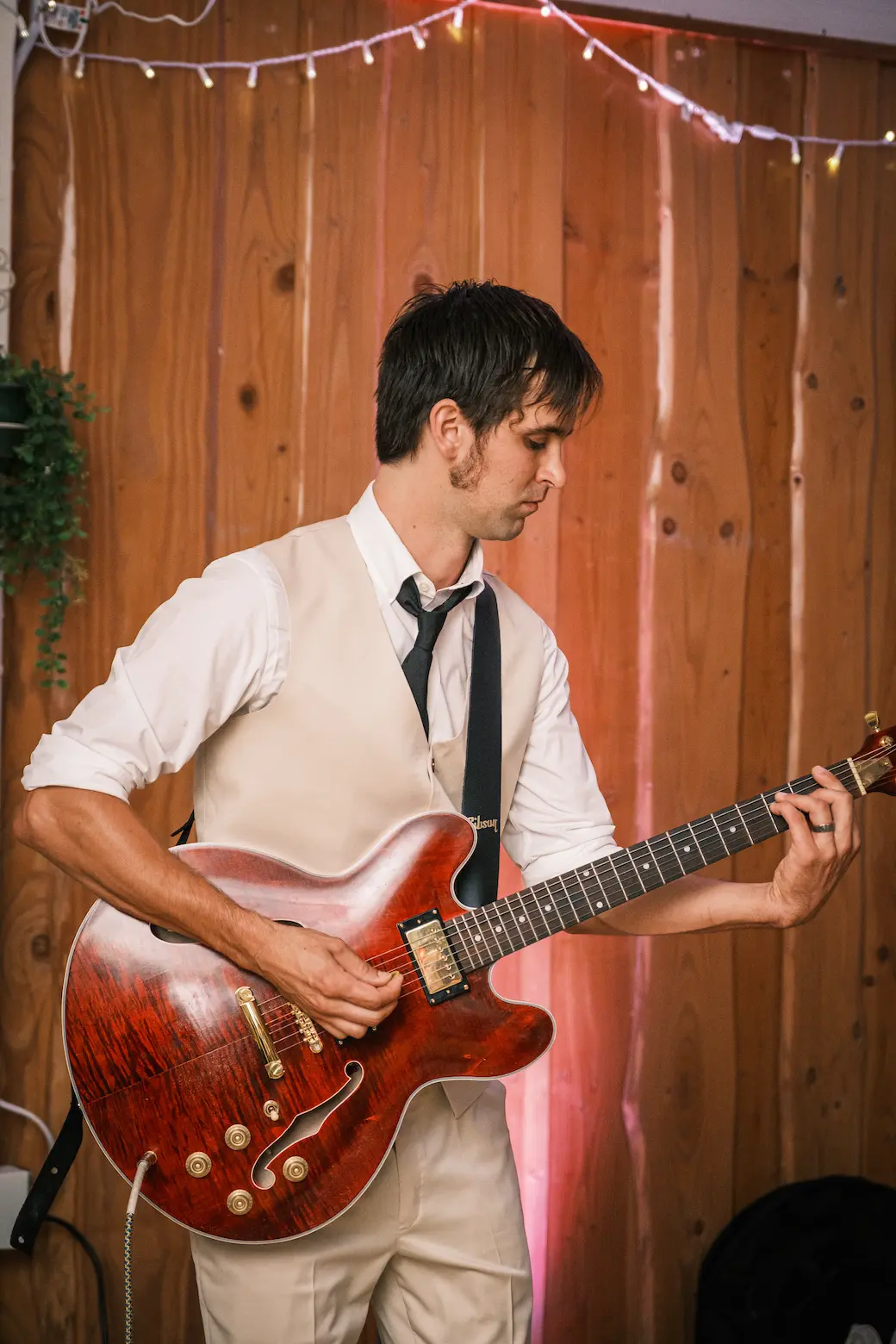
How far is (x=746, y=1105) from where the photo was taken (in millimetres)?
2857

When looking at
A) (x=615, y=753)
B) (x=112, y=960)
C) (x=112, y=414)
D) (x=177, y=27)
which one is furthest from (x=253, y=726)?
(x=177, y=27)

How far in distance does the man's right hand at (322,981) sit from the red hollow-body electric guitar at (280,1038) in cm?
3

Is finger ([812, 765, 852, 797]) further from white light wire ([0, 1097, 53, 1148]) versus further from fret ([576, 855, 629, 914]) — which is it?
white light wire ([0, 1097, 53, 1148])

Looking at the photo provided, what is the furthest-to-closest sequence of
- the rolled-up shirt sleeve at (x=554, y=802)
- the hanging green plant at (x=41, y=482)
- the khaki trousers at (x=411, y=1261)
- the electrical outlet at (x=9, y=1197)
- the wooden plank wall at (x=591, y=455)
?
the wooden plank wall at (x=591, y=455), the electrical outlet at (x=9, y=1197), the hanging green plant at (x=41, y=482), the rolled-up shirt sleeve at (x=554, y=802), the khaki trousers at (x=411, y=1261)

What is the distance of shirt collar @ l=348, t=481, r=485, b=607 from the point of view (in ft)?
5.75

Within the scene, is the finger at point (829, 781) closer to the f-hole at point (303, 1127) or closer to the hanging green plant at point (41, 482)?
the f-hole at point (303, 1127)

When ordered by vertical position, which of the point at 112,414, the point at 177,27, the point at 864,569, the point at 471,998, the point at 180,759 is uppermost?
the point at 177,27

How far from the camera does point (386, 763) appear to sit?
168cm

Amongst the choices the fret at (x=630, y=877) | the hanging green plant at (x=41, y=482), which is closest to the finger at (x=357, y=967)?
the fret at (x=630, y=877)

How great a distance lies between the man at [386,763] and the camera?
152 cm

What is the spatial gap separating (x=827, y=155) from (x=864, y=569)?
1.00 m

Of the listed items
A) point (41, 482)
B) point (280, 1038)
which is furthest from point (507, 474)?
point (41, 482)

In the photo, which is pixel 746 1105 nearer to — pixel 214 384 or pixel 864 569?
pixel 864 569

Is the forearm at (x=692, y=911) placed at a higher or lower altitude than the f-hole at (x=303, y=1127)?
higher
